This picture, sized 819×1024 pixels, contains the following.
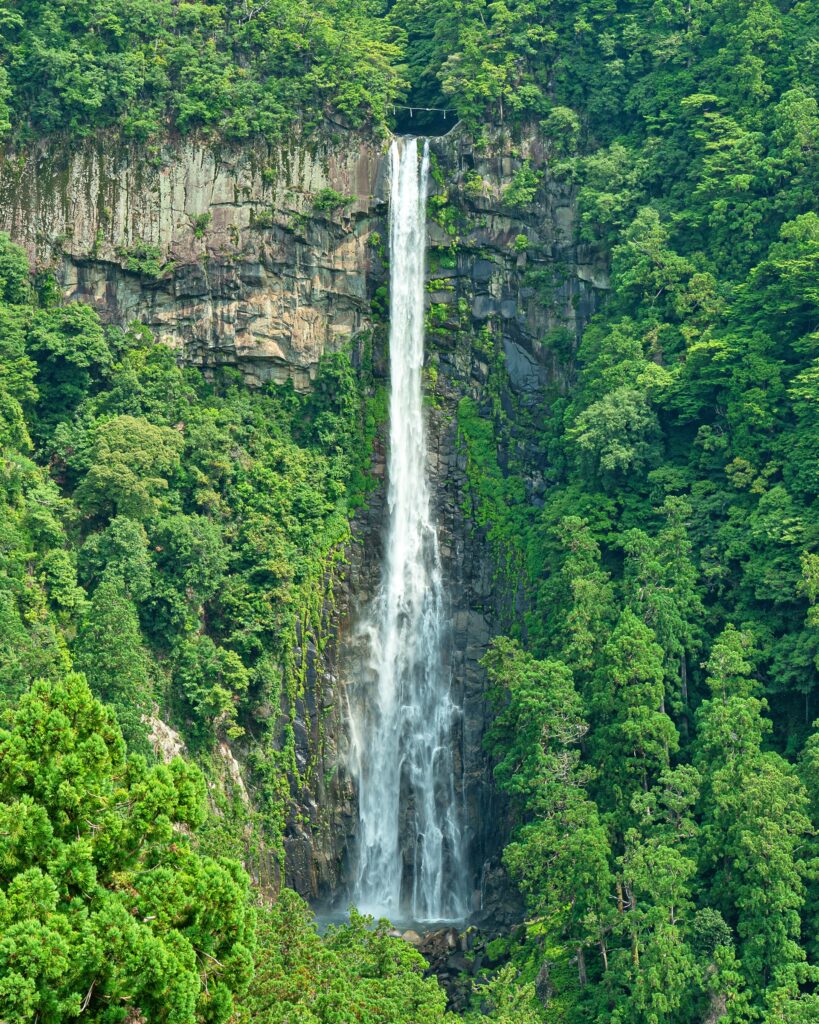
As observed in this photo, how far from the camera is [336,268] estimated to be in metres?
43.6

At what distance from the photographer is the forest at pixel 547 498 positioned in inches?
1209

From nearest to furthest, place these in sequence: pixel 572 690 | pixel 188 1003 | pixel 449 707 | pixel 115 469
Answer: pixel 188 1003
pixel 572 690
pixel 115 469
pixel 449 707

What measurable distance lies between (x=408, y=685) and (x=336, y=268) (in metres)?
11.4

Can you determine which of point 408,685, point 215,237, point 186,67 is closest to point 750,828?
point 408,685

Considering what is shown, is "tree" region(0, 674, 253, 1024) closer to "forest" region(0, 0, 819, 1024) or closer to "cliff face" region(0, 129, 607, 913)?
"forest" region(0, 0, 819, 1024)

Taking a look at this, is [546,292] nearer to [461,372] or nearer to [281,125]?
[461,372]

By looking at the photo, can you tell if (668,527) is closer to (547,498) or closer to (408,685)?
(547,498)

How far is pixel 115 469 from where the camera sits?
1503 inches

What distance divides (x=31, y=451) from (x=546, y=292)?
47.2 feet

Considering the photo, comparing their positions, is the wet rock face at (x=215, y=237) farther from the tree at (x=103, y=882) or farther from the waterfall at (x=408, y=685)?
the tree at (x=103, y=882)

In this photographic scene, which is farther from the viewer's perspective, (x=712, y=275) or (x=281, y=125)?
(x=281, y=125)

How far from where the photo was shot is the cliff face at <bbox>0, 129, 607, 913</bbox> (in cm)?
4181

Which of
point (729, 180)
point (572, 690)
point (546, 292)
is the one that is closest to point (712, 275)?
point (729, 180)

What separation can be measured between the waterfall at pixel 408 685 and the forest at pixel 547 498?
1.26 metres
